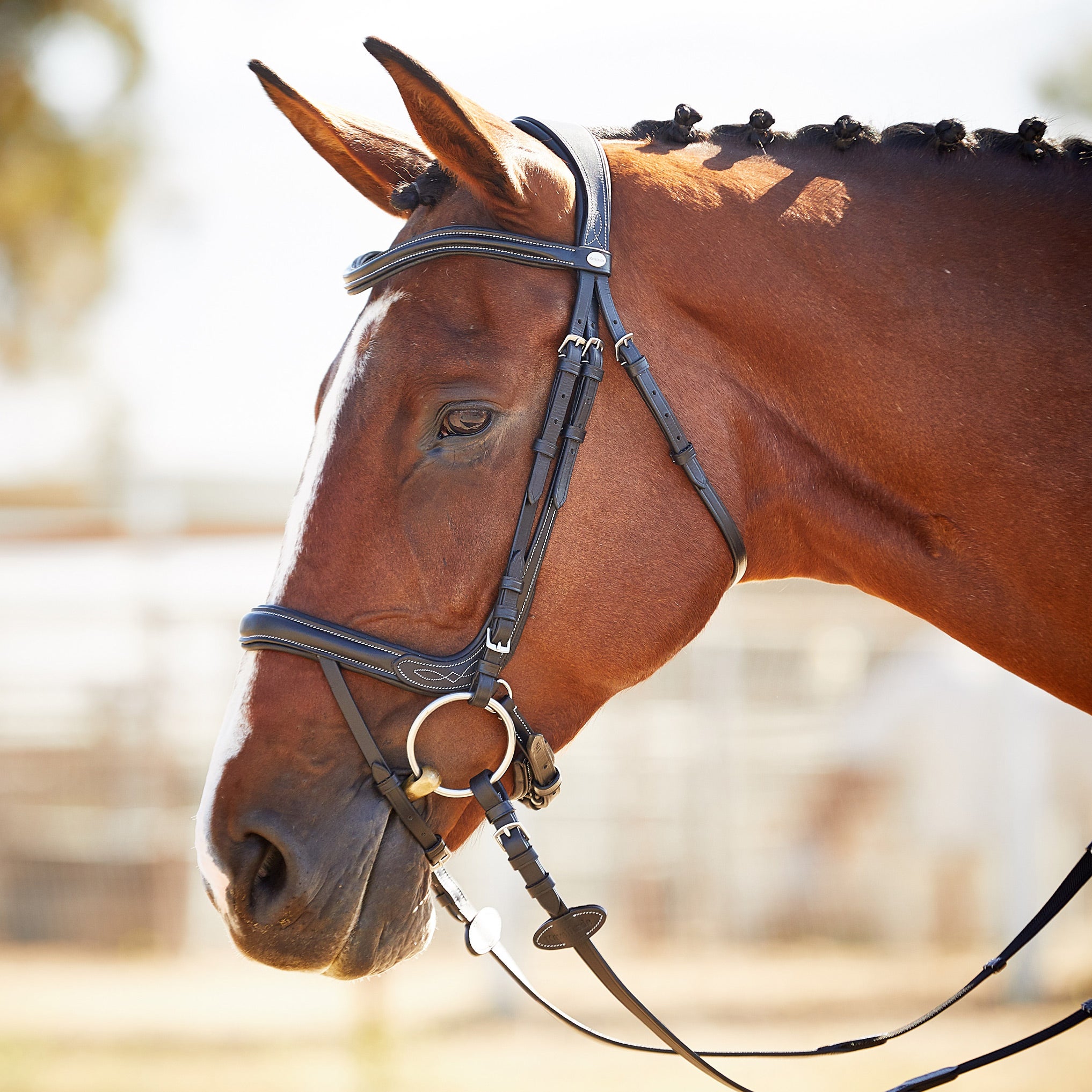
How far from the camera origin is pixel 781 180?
88.6 inches

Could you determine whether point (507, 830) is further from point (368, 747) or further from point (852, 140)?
point (852, 140)

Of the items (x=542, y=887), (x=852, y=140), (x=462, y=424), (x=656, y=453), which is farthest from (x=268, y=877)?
(x=852, y=140)

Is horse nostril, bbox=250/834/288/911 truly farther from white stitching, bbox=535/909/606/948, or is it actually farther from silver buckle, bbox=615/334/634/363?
silver buckle, bbox=615/334/634/363

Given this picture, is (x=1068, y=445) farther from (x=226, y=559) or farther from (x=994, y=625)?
(x=226, y=559)

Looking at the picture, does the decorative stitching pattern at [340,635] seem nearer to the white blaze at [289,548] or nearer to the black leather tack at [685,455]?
the white blaze at [289,548]

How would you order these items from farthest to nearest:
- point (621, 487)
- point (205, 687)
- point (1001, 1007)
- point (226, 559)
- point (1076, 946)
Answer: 1. point (226, 559)
2. point (205, 687)
3. point (1076, 946)
4. point (1001, 1007)
5. point (621, 487)

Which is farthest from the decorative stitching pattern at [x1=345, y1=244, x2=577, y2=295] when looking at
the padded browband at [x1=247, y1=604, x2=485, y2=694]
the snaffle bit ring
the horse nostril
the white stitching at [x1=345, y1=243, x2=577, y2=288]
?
the horse nostril

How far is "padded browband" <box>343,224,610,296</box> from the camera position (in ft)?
7.04

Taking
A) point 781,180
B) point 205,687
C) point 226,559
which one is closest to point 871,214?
point 781,180

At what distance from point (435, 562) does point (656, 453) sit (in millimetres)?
526

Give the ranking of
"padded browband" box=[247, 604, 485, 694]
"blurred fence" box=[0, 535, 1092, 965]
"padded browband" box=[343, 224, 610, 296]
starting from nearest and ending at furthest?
"padded browband" box=[247, 604, 485, 694]
"padded browband" box=[343, 224, 610, 296]
"blurred fence" box=[0, 535, 1092, 965]

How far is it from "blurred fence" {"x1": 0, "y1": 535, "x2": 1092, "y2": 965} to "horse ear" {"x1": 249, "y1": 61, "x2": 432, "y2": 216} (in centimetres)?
706

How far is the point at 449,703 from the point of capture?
82.2 inches

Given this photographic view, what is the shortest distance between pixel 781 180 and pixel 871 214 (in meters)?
0.22
